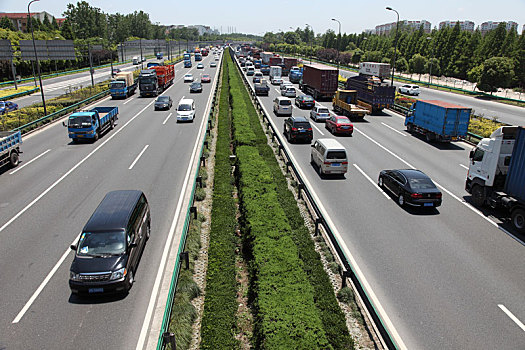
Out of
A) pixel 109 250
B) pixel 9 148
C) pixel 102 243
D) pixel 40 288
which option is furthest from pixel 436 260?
pixel 9 148

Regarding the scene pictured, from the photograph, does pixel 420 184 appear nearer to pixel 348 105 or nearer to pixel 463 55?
pixel 348 105

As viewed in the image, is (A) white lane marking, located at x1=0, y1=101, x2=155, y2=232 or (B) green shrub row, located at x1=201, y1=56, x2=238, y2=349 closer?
(B) green shrub row, located at x1=201, y1=56, x2=238, y2=349

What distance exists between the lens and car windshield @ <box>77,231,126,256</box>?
431 inches

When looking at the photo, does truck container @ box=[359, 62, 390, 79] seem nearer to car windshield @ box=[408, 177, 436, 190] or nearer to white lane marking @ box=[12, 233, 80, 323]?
car windshield @ box=[408, 177, 436, 190]

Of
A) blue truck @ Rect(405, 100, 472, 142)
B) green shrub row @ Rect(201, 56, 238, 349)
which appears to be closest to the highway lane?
blue truck @ Rect(405, 100, 472, 142)

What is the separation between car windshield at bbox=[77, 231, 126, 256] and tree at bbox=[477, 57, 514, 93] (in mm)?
61555

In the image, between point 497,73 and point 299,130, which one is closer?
point 299,130

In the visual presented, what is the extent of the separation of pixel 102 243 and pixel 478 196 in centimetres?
1643

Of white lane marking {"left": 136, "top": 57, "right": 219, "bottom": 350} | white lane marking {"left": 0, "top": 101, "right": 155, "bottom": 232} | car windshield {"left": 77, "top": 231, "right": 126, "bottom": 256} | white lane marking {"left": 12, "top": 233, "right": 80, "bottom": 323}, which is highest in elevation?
car windshield {"left": 77, "top": 231, "right": 126, "bottom": 256}

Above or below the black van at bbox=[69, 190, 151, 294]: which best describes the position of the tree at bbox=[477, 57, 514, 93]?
above

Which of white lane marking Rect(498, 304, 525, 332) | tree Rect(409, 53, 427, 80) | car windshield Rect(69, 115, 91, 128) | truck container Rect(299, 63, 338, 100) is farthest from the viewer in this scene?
tree Rect(409, 53, 427, 80)

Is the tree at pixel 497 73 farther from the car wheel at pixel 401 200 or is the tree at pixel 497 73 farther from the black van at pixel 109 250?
the black van at pixel 109 250

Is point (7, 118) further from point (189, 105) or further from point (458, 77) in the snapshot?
point (458, 77)

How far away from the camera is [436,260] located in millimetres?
13078
